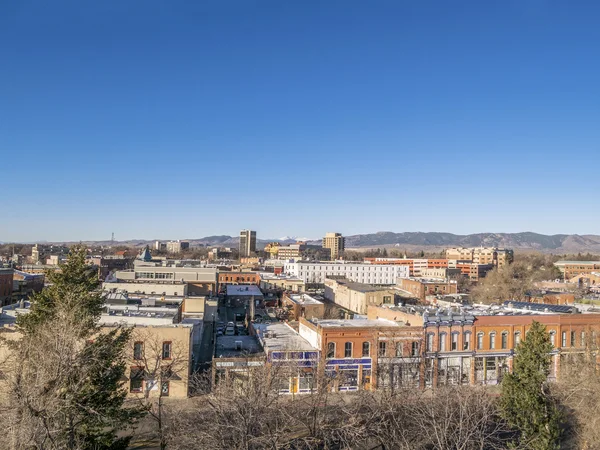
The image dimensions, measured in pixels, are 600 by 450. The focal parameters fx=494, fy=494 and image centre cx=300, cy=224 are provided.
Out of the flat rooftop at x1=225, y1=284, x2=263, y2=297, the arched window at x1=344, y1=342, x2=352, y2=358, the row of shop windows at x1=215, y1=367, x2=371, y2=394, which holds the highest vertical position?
the arched window at x1=344, y1=342, x2=352, y2=358

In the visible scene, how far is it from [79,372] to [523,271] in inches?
6138

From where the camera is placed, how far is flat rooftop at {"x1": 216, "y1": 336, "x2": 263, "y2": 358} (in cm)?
3838

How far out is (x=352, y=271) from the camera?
461 feet

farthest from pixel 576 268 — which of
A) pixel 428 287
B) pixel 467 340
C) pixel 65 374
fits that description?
pixel 65 374

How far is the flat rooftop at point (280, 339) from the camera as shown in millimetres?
37812

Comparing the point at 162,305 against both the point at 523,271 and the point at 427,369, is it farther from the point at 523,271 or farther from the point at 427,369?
the point at 523,271

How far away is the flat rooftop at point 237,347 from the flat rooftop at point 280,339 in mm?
741

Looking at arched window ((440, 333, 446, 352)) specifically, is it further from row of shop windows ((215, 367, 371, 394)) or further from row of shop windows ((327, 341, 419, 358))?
row of shop windows ((215, 367, 371, 394))

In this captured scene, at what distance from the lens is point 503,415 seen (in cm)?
2534

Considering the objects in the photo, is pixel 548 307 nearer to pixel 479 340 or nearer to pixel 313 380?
pixel 479 340

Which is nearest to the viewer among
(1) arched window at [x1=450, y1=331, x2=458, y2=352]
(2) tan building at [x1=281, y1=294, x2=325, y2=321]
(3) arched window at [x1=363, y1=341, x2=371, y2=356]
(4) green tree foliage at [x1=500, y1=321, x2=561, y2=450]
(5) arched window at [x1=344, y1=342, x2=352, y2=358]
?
(4) green tree foliage at [x1=500, y1=321, x2=561, y2=450]

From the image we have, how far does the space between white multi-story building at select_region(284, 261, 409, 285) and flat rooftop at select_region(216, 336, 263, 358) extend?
304 ft

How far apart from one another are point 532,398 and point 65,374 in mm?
21088

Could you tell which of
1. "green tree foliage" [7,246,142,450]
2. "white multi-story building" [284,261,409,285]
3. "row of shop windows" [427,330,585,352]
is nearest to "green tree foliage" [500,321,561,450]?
"row of shop windows" [427,330,585,352]
